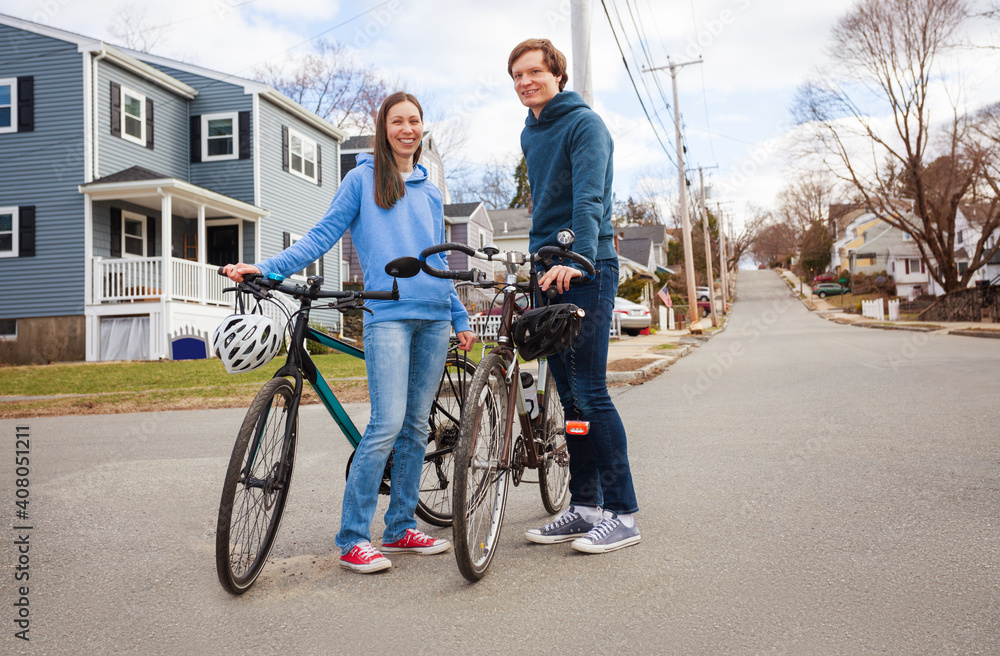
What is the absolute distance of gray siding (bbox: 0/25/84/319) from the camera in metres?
19.6

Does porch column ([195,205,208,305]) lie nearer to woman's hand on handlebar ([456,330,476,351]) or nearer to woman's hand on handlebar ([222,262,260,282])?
woman's hand on handlebar ([456,330,476,351])

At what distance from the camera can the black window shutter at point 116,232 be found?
20.3 m

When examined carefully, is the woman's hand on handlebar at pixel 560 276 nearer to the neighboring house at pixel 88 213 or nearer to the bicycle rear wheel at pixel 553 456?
the bicycle rear wheel at pixel 553 456

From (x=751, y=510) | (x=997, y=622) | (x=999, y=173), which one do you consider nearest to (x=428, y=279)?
(x=751, y=510)

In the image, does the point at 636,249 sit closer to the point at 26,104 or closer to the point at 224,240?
the point at 224,240

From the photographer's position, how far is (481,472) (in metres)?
3.30

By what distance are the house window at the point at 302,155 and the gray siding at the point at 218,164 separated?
2.31 metres

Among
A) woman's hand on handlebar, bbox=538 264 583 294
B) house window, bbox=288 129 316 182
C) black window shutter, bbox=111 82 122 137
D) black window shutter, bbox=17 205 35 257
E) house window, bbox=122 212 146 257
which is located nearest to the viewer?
woman's hand on handlebar, bbox=538 264 583 294

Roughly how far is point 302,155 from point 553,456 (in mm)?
24269

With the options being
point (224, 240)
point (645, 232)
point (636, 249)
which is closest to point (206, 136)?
point (224, 240)

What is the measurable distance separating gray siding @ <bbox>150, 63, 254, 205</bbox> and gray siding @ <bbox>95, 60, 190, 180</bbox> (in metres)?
0.28

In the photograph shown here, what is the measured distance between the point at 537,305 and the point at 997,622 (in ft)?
6.86

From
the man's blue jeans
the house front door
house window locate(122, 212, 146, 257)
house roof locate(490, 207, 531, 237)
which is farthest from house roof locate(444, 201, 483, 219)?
the man's blue jeans

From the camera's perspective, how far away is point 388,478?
361 centimetres
